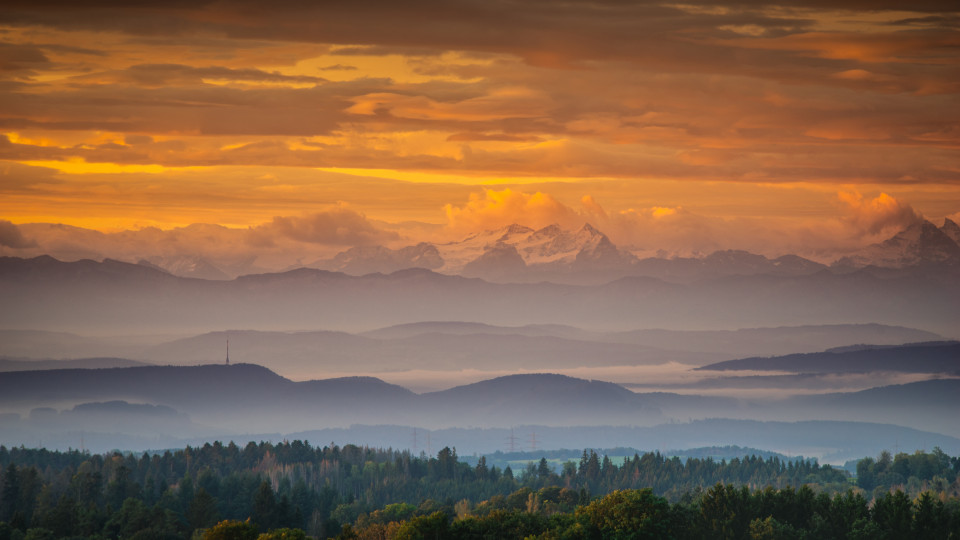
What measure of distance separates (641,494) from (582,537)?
12.4 meters

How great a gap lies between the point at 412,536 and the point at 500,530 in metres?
14.7

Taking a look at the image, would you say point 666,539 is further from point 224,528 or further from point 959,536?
point 224,528

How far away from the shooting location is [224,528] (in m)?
170

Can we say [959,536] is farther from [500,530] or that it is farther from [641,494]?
[500,530]

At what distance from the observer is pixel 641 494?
186 metres

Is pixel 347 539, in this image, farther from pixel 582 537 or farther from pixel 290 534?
pixel 582 537

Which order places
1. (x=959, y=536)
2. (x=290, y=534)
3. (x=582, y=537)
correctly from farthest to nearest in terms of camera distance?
(x=959, y=536) < (x=582, y=537) < (x=290, y=534)

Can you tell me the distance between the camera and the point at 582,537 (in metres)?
179

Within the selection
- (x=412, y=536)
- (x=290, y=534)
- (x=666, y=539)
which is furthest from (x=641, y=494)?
(x=290, y=534)

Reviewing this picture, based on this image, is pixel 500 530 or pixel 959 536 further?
pixel 959 536

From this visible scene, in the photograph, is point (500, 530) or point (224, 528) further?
point (500, 530)

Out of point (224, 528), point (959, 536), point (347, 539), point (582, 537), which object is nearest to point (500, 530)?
point (582, 537)

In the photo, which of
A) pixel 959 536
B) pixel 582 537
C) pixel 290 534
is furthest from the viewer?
pixel 959 536

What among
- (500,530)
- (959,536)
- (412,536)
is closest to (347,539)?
(412,536)
